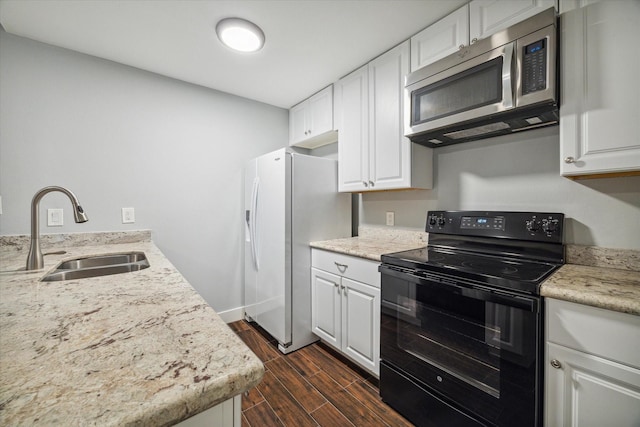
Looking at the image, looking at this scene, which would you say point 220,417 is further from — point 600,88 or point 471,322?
point 600,88

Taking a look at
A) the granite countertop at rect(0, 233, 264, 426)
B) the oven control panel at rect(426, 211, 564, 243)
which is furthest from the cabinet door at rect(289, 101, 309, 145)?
the granite countertop at rect(0, 233, 264, 426)

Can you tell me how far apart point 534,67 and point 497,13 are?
0.42 m

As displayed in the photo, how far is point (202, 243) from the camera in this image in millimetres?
2586

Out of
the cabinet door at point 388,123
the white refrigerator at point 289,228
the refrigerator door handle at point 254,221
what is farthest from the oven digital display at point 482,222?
the refrigerator door handle at point 254,221

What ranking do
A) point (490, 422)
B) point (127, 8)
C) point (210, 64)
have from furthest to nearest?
point (210, 64), point (127, 8), point (490, 422)

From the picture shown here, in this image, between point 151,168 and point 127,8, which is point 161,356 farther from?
point 151,168

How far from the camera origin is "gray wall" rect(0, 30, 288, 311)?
1.86 metres

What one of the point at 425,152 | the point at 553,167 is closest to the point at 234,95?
the point at 425,152

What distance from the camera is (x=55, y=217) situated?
195 cm

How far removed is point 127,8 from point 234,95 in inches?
47.0

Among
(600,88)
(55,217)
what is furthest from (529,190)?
(55,217)

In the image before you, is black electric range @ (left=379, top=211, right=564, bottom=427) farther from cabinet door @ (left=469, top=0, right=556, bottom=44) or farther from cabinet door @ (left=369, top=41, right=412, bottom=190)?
cabinet door @ (left=469, top=0, right=556, bottom=44)

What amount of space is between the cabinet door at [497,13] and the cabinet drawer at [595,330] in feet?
4.55

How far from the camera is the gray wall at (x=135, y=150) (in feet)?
6.10
